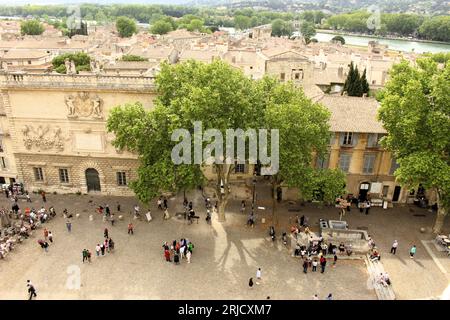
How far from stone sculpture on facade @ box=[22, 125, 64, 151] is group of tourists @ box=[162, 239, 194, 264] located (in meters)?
15.1

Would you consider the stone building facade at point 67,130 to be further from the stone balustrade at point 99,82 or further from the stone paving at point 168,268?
the stone paving at point 168,268

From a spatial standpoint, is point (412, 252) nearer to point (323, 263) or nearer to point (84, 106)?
point (323, 263)

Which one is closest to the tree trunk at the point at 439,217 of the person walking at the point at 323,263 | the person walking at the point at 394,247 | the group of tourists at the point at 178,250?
the person walking at the point at 394,247

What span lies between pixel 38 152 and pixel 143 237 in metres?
14.1

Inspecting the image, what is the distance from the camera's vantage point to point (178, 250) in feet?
97.2

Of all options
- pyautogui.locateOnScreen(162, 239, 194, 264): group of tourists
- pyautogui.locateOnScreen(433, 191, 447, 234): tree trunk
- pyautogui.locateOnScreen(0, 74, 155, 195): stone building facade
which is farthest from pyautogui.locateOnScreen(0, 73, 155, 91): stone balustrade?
pyautogui.locateOnScreen(433, 191, 447, 234): tree trunk

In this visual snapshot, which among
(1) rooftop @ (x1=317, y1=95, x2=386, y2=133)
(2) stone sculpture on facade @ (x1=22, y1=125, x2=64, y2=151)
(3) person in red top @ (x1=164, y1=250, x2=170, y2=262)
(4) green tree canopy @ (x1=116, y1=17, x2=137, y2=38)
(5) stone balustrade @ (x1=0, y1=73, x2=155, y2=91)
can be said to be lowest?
(4) green tree canopy @ (x1=116, y1=17, x2=137, y2=38)

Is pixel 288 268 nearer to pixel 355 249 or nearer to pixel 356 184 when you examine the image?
pixel 355 249

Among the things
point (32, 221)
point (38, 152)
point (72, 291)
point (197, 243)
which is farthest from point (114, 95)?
point (72, 291)

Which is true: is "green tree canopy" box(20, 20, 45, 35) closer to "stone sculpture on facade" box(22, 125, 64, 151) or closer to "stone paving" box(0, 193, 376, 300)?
"stone sculpture on facade" box(22, 125, 64, 151)

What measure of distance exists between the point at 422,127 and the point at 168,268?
21.3 metres

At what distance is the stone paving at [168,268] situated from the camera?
2622 centimetres

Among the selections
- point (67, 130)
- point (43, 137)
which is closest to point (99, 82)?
point (67, 130)

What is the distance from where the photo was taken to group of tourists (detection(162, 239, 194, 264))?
29111mm
